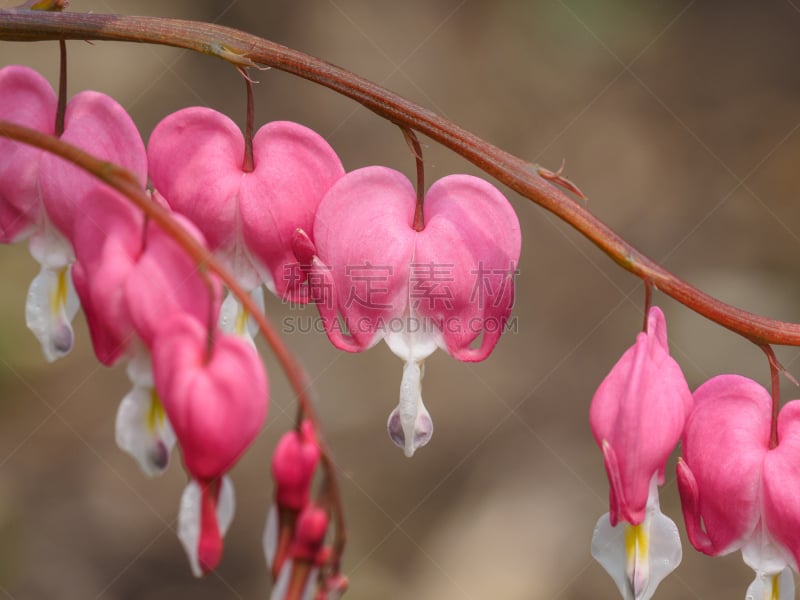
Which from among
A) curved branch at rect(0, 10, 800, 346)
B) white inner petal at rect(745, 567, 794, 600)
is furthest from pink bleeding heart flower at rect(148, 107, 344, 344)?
white inner petal at rect(745, 567, 794, 600)

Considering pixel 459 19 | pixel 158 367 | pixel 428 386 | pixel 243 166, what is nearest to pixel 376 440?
pixel 428 386

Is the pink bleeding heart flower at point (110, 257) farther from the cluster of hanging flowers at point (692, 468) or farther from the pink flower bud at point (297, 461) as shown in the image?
the cluster of hanging flowers at point (692, 468)

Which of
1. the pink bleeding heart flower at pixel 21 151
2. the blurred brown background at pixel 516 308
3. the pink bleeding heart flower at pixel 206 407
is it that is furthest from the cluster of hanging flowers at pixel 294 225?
the blurred brown background at pixel 516 308

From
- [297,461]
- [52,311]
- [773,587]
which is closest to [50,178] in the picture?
[52,311]

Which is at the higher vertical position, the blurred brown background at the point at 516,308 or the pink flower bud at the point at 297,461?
the pink flower bud at the point at 297,461

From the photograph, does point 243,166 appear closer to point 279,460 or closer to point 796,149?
point 279,460

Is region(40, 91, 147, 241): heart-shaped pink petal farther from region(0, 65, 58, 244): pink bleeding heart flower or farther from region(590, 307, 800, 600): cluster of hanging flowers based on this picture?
region(590, 307, 800, 600): cluster of hanging flowers
